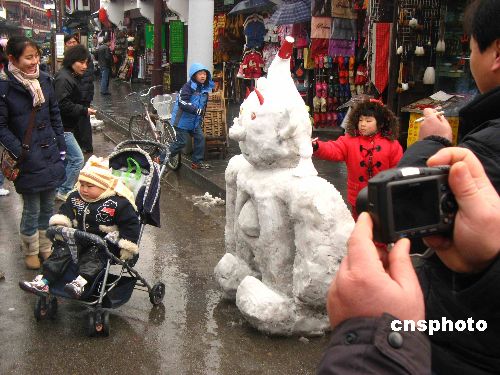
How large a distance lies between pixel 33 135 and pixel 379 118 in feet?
9.87

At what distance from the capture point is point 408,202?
3.61 feet

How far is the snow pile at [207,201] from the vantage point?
7.48 m

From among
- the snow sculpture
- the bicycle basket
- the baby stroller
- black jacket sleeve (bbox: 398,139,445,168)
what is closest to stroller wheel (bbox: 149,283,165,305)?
the baby stroller

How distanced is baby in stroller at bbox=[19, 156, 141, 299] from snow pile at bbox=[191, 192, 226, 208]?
3320 millimetres

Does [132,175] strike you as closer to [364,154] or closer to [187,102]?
[364,154]

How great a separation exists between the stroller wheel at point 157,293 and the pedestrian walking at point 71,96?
2.89m

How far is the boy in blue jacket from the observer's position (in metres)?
8.45

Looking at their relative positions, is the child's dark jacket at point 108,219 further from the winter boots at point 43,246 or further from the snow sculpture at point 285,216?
the winter boots at point 43,246

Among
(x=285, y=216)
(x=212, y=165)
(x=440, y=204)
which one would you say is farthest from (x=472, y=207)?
(x=212, y=165)

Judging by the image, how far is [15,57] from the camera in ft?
15.8

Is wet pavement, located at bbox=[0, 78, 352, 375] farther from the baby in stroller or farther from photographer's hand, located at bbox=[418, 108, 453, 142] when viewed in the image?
photographer's hand, located at bbox=[418, 108, 453, 142]

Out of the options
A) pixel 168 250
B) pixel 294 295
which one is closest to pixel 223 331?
pixel 294 295

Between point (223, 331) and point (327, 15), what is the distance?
704 centimetres

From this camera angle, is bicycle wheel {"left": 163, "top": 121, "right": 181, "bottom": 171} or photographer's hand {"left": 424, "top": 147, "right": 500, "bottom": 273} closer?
photographer's hand {"left": 424, "top": 147, "right": 500, "bottom": 273}
